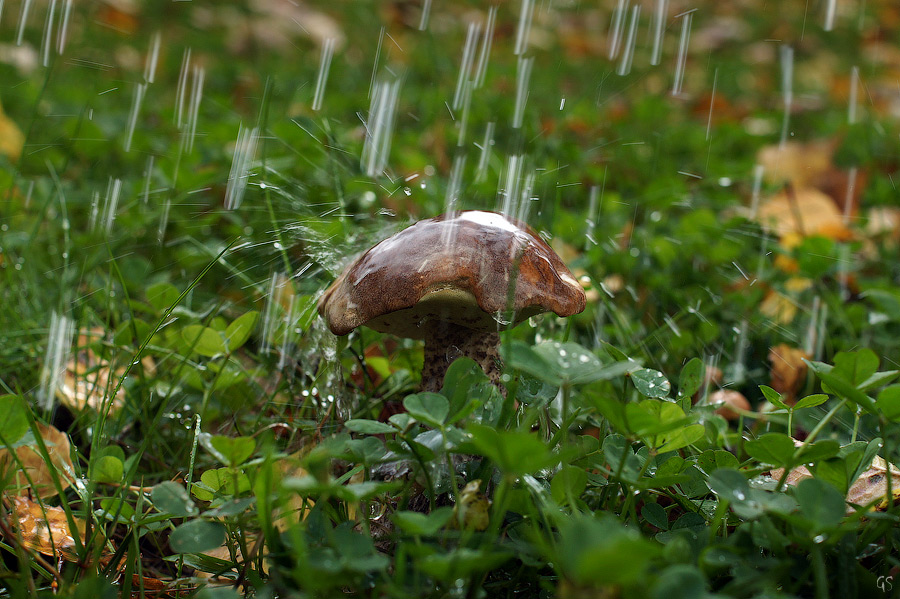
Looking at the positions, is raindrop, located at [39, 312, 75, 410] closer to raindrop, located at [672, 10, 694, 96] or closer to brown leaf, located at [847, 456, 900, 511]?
brown leaf, located at [847, 456, 900, 511]

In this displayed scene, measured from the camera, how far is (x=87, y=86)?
4270mm

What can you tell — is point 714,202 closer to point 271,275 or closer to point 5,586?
point 271,275

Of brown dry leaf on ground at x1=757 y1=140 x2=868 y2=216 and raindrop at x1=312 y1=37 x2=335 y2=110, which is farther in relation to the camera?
raindrop at x1=312 y1=37 x2=335 y2=110

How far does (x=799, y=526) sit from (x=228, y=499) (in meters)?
0.81

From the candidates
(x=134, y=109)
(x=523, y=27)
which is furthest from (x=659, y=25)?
(x=134, y=109)

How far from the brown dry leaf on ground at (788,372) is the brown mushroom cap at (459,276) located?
2.92 ft

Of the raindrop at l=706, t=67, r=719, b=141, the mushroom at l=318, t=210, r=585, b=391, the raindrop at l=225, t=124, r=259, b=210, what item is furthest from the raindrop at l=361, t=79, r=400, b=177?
the raindrop at l=706, t=67, r=719, b=141

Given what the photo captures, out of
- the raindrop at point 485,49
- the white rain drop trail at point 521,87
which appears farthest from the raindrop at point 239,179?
the raindrop at point 485,49

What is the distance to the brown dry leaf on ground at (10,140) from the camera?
311cm

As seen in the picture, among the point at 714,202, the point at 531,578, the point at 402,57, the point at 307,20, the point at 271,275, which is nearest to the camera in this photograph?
the point at 531,578

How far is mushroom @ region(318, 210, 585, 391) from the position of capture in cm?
115

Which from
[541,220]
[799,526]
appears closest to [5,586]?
[799,526]

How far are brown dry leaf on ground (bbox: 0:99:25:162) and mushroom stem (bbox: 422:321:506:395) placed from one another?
2592 millimetres

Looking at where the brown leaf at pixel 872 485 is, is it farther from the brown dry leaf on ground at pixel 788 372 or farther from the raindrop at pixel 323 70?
the raindrop at pixel 323 70
